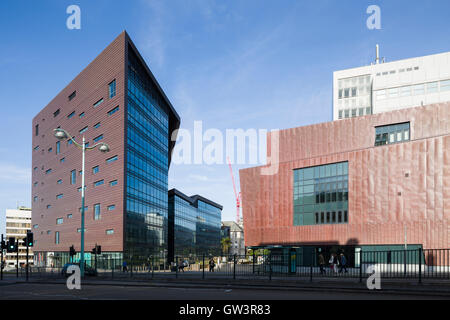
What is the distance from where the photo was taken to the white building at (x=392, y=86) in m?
74.9

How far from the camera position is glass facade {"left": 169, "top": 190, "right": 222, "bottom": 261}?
301ft

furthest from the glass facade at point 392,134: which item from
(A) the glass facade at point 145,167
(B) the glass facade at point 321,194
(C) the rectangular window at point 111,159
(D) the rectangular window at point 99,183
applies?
(D) the rectangular window at point 99,183

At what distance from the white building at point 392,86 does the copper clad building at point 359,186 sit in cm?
3364

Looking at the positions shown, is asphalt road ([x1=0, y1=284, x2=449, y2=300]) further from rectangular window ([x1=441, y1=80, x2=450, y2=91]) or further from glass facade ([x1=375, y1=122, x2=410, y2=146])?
rectangular window ([x1=441, y1=80, x2=450, y2=91])

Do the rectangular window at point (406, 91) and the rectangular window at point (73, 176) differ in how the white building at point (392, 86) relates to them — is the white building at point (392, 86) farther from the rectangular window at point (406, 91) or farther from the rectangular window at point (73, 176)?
the rectangular window at point (73, 176)

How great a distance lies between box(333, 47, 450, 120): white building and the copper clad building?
1324 inches

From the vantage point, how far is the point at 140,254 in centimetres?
6544

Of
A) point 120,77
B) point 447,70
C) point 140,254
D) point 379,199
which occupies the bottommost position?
point 140,254

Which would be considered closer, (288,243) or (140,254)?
(288,243)

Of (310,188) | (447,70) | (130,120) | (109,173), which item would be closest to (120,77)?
(130,120)

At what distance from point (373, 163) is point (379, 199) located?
13.3 ft

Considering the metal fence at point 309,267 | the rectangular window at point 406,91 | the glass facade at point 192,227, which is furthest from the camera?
the glass facade at point 192,227
